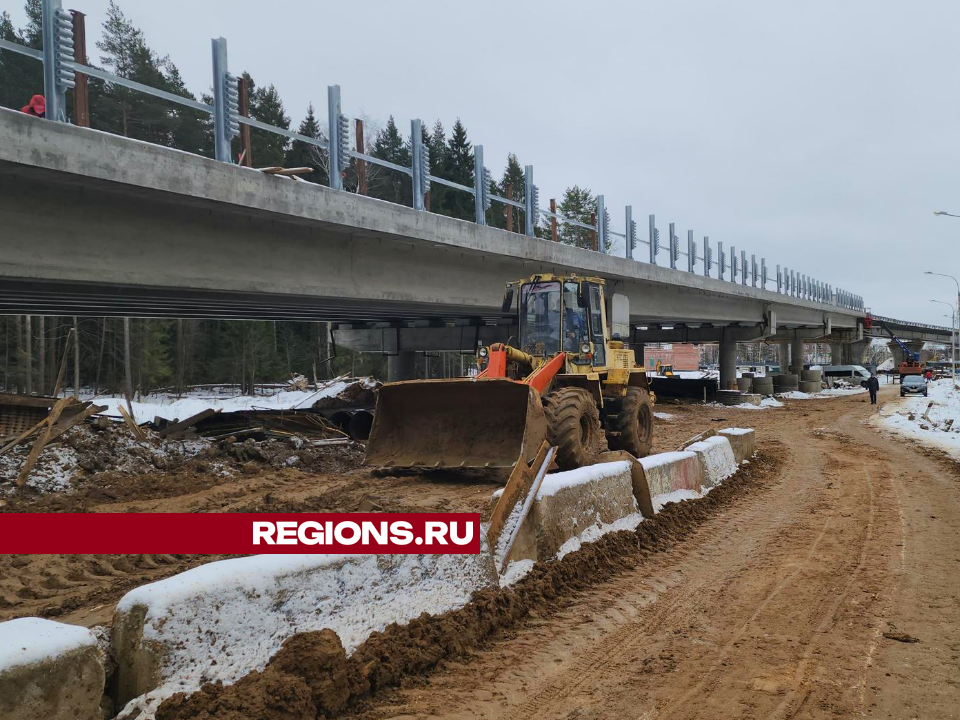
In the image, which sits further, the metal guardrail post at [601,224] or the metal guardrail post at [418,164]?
the metal guardrail post at [601,224]

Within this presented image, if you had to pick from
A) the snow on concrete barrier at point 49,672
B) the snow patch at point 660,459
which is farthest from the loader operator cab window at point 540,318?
the snow on concrete barrier at point 49,672

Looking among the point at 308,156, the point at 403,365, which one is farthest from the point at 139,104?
the point at 403,365

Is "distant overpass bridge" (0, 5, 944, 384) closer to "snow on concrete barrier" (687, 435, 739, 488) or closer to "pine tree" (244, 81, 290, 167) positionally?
"snow on concrete barrier" (687, 435, 739, 488)

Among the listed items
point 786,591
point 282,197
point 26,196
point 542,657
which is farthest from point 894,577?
point 26,196

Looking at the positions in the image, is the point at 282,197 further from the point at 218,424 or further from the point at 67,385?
the point at 67,385

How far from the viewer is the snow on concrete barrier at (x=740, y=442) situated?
38.5 feet

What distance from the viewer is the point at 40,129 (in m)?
7.70

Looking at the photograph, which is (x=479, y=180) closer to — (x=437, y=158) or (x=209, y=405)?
(x=209, y=405)

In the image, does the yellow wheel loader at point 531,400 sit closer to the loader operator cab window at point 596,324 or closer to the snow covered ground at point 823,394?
the loader operator cab window at point 596,324

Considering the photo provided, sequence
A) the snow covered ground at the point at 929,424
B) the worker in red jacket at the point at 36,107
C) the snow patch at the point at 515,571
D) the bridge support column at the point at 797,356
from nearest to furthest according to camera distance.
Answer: the snow patch at the point at 515,571 → the worker in red jacket at the point at 36,107 → the snow covered ground at the point at 929,424 → the bridge support column at the point at 797,356

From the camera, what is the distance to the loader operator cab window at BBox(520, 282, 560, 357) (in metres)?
10.8

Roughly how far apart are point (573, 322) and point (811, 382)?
3825 cm

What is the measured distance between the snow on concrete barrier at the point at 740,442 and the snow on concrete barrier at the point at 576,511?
5.40 meters

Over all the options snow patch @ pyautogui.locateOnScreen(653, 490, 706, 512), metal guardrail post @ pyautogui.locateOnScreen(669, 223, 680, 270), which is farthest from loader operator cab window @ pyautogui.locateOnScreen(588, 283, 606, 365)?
metal guardrail post @ pyautogui.locateOnScreen(669, 223, 680, 270)
